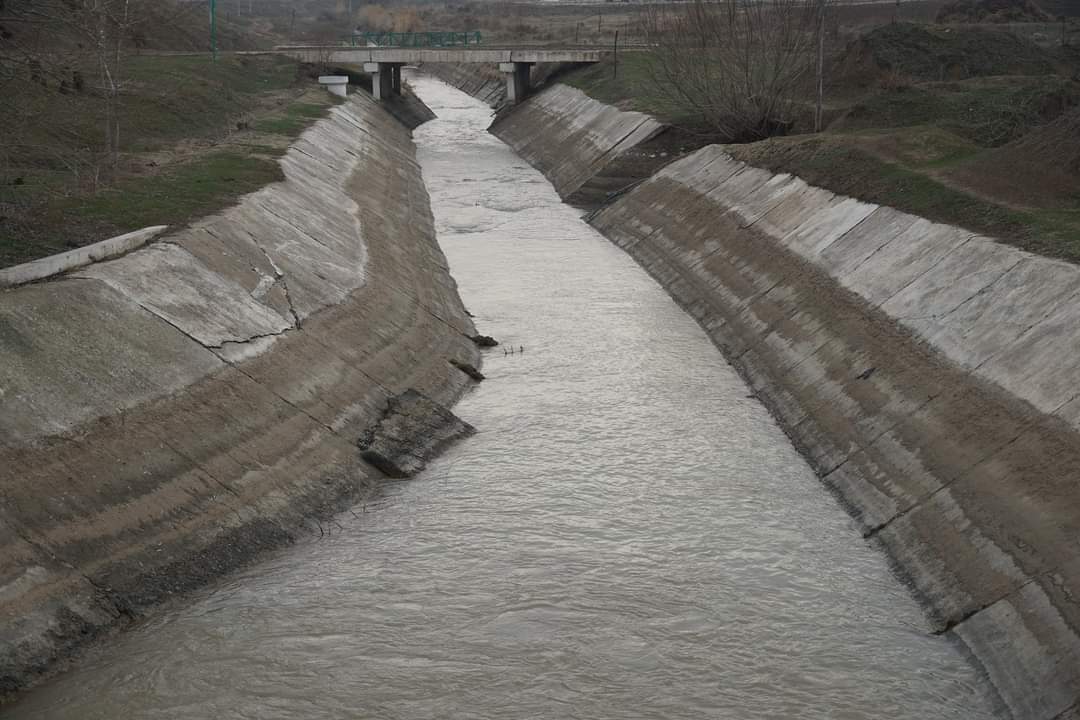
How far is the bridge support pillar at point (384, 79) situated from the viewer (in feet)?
229

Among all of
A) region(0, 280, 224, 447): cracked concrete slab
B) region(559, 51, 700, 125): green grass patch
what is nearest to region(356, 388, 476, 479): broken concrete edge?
region(0, 280, 224, 447): cracked concrete slab

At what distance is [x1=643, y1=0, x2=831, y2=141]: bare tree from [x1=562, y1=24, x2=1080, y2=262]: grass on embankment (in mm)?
1259

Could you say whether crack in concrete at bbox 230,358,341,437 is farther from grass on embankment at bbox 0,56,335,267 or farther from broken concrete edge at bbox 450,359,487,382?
broken concrete edge at bbox 450,359,487,382

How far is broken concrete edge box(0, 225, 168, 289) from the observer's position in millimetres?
17375

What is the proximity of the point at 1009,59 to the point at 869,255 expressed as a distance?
101 feet

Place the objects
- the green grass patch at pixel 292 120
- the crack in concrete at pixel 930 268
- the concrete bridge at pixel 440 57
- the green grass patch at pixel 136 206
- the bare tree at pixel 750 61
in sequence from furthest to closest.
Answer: the concrete bridge at pixel 440 57 < the green grass patch at pixel 292 120 < the bare tree at pixel 750 61 < the crack in concrete at pixel 930 268 < the green grass patch at pixel 136 206

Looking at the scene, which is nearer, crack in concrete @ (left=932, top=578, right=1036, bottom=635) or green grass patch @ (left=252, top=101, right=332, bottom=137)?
crack in concrete @ (left=932, top=578, right=1036, bottom=635)

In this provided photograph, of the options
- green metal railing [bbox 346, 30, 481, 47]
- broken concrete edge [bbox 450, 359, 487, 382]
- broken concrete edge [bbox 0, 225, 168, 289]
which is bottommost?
broken concrete edge [bbox 450, 359, 487, 382]

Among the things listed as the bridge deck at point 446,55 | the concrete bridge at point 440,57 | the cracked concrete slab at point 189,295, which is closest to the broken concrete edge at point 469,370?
the cracked concrete slab at point 189,295

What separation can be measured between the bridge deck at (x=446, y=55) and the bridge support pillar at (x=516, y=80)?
Answer: 1.08m

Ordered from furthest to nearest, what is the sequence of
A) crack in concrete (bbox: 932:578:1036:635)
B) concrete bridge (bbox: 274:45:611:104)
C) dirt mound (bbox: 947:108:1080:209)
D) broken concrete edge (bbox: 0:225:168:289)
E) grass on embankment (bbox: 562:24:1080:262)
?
concrete bridge (bbox: 274:45:611:104) < dirt mound (bbox: 947:108:1080:209) < grass on embankment (bbox: 562:24:1080:262) < broken concrete edge (bbox: 0:225:168:289) < crack in concrete (bbox: 932:578:1036:635)

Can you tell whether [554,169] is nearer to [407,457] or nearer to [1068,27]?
[1068,27]

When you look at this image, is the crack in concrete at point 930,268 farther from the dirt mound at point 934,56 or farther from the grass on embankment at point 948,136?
the dirt mound at point 934,56

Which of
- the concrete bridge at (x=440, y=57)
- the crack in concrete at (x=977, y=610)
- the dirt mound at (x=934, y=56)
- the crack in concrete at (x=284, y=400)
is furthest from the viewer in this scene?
the concrete bridge at (x=440, y=57)
